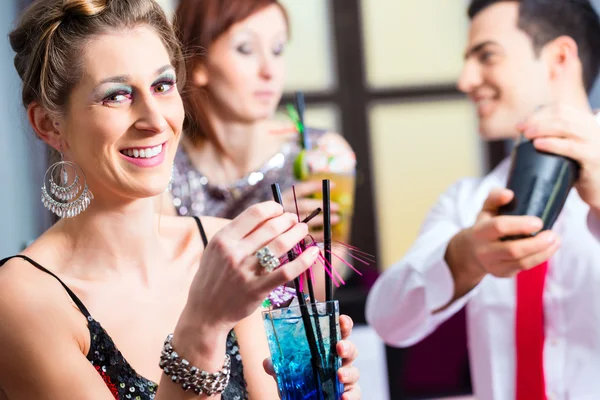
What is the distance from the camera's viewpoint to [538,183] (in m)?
1.45

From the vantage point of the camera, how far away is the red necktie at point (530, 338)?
5.93ft

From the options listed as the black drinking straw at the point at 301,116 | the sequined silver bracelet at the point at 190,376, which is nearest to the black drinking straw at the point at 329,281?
the sequined silver bracelet at the point at 190,376

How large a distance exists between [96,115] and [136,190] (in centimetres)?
13

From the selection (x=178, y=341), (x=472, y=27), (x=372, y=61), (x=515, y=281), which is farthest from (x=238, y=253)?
(x=372, y=61)

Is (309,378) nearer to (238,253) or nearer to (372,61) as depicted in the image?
(238,253)

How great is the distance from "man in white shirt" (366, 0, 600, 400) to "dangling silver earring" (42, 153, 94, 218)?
75 cm

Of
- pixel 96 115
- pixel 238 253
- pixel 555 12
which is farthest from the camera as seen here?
pixel 555 12

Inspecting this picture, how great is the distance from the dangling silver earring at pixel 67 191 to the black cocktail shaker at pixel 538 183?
77cm

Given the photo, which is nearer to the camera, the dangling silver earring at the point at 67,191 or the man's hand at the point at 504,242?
the dangling silver earring at the point at 67,191

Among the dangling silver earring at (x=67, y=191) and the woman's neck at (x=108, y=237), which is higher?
the dangling silver earring at (x=67, y=191)

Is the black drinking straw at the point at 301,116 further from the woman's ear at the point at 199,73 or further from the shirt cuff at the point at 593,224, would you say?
the shirt cuff at the point at 593,224

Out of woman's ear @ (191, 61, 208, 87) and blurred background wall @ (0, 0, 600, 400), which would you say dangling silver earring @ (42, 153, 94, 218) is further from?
blurred background wall @ (0, 0, 600, 400)

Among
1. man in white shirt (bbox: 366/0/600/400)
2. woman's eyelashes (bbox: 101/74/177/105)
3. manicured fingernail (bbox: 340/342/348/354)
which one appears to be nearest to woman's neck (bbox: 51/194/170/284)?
woman's eyelashes (bbox: 101/74/177/105)

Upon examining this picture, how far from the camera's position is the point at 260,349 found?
1.38 m
